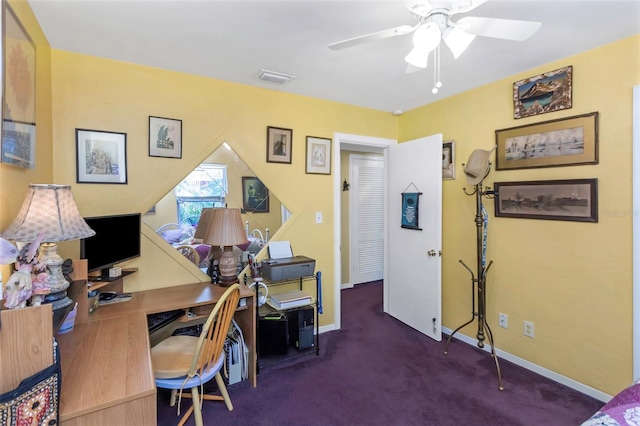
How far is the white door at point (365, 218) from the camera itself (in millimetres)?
4812

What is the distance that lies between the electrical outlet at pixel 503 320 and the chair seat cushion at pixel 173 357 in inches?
96.2

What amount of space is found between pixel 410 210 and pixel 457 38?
194 centimetres

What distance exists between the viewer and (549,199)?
90.7 inches

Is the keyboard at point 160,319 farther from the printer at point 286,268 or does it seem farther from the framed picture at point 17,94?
the framed picture at point 17,94

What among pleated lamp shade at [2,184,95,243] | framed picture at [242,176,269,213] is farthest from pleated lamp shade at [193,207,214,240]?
pleated lamp shade at [2,184,95,243]

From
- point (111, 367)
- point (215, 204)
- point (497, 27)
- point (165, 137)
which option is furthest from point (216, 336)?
point (497, 27)

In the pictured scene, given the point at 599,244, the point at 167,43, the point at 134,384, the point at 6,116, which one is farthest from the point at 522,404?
the point at 167,43

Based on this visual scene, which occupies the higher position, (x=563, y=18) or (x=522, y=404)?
(x=563, y=18)

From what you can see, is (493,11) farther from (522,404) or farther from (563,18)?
(522,404)

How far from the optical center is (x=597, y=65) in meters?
2.07

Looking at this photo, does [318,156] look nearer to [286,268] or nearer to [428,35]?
[286,268]

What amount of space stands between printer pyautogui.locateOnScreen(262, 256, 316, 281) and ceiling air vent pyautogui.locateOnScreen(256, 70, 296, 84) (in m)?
1.54

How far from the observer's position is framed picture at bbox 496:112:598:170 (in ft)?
6.91

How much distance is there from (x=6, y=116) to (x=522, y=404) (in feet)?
10.5
